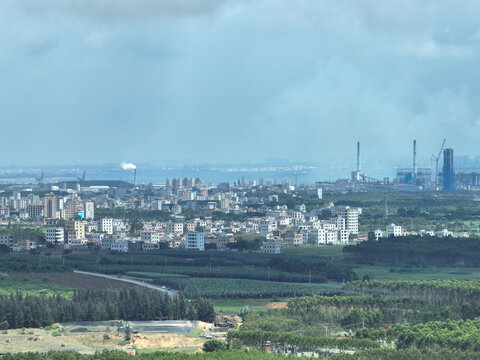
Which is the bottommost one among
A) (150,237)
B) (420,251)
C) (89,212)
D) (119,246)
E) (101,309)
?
(101,309)

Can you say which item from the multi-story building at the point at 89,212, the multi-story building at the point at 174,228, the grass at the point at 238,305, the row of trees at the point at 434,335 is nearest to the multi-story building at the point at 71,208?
the multi-story building at the point at 89,212

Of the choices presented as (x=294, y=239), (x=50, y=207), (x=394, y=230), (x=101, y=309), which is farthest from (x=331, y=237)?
(x=101, y=309)

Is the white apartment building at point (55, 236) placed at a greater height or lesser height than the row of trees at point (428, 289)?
greater

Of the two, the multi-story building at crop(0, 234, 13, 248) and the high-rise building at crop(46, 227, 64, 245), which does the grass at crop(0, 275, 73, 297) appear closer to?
the multi-story building at crop(0, 234, 13, 248)

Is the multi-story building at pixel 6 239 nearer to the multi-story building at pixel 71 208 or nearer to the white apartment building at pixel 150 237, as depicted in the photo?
the white apartment building at pixel 150 237

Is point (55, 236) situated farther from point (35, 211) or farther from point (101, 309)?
point (101, 309)

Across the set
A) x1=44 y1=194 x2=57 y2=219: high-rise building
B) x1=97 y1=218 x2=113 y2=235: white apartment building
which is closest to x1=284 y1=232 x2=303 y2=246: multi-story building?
x1=97 y1=218 x2=113 y2=235: white apartment building
